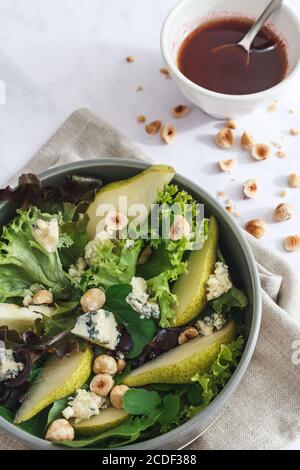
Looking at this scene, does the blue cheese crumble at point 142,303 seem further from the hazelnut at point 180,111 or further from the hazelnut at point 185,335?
the hazelnut at point 180,111

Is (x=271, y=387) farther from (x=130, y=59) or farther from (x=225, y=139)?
(x=130, y=59)

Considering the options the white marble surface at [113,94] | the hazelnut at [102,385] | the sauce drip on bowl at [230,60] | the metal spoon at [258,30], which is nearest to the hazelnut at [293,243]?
the white marble surface at [113,94]

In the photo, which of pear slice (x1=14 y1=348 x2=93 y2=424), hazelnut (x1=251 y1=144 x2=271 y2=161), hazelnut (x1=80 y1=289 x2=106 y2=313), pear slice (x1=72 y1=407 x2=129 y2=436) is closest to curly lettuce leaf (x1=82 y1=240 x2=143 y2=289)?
hazelnut (x1=80 y1=289 x2=106 y2=313)

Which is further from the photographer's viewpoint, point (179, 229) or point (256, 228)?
point (256, 228)

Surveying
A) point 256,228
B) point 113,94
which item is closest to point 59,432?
point 256,228

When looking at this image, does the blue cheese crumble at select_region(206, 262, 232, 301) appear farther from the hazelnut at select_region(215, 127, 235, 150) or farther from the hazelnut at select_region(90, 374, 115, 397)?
the hazelnut at select_region(215, 127, 235, 150)
